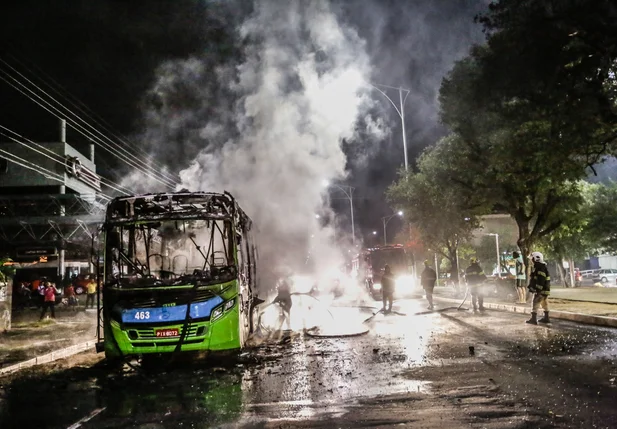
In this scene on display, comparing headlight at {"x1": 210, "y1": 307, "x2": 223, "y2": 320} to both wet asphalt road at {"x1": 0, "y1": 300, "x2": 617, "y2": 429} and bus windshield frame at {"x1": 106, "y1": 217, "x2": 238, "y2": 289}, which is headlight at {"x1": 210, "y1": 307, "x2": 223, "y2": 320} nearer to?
bus windshield frame at {"x1": 106, "y1": 217, "x2": 238, "y2": 289}

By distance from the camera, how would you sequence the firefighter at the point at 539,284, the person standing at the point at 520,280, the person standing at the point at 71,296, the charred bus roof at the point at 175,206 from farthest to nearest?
the person standing at the point at 71,296 < the person standing at the point at 520,280 < the firefighter at the point at 539,284 < the charred bus roof at the point at 175,206

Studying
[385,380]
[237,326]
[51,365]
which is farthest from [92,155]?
[385,380]

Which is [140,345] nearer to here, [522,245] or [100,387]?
[100,387]

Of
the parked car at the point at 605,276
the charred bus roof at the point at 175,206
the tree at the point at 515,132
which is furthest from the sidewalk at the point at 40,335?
the parked car at the point at 605,276

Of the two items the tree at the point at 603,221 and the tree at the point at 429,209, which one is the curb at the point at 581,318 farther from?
the tree at the point at 603,221

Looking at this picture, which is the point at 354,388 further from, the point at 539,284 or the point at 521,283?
the point at 521,283

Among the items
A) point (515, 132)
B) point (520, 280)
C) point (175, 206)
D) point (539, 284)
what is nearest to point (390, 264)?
point (520, 280)

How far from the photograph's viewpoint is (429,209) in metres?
29.3

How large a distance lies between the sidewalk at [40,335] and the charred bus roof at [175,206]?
402 cm

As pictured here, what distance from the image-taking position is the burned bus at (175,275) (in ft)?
28.0

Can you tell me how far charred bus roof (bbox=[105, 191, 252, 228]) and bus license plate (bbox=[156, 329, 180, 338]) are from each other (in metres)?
2.10

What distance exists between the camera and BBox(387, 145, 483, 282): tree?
83.1ft

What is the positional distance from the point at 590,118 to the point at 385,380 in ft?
29.3

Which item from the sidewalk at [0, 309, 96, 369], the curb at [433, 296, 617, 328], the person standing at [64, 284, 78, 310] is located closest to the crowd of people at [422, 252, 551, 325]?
the curb at [433, 296, 617, 328]
